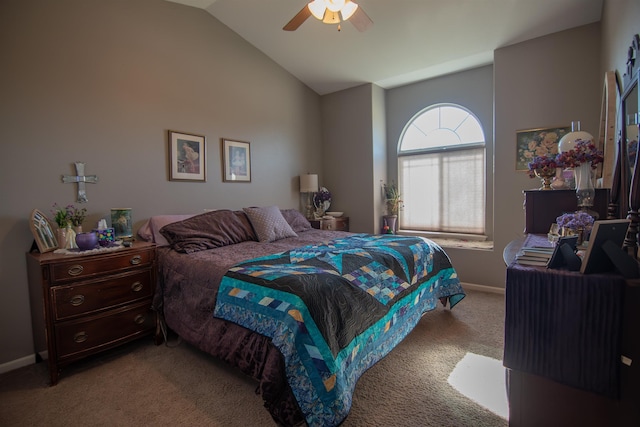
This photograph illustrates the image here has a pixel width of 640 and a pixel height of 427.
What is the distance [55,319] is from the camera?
204 centimetres

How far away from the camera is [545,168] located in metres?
2.18

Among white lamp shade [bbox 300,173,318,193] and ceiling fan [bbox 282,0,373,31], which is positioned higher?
ceiling fan [bbox 282,0,373,31]

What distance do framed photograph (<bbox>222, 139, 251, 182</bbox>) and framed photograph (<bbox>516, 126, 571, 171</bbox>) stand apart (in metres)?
3.20

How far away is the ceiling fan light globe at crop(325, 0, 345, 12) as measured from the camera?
211 centimetres

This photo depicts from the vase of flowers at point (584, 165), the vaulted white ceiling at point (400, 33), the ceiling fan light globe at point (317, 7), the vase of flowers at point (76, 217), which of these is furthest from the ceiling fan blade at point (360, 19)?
the vase of flowers at point (76, 217)

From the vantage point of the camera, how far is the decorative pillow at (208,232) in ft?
8.66

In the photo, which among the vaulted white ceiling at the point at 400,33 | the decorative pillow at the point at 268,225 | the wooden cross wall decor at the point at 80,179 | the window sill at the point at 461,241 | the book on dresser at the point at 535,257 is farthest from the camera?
the window sill at the point at 461,241

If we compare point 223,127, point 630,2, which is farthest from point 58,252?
point 630,2

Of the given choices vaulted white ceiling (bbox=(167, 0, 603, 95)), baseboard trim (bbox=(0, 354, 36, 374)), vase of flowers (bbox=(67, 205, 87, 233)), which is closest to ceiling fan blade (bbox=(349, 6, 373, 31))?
vaulted white ceiling (bbox=(167, 0, 603, 95))

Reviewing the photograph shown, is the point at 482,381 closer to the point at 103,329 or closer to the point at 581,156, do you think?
the point at 581,156

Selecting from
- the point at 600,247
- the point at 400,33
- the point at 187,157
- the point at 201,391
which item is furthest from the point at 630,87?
the point at 187,157

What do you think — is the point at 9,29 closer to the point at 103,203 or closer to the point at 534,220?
the point at 103,203

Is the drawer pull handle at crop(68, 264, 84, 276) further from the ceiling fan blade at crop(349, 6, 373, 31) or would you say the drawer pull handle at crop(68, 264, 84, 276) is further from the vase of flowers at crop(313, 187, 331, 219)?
the vase of flowers at crop(313, 187, 331, 219)

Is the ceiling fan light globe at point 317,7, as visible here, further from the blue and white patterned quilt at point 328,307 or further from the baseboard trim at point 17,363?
the baseboard trim at point 17,363
